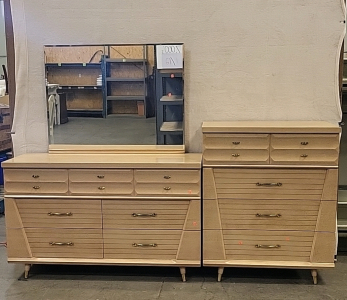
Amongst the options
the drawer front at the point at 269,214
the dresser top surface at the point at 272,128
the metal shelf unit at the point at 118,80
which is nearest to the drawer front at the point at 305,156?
the dresser top surface at the point at 272,128

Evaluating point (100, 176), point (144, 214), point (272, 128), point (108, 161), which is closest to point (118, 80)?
point (108, 161)

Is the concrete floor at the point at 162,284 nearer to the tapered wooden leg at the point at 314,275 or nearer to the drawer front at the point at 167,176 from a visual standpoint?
the tapered wooden leg at the point at 314,275

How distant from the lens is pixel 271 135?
3.11 meters

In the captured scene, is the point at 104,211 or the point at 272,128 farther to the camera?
the point at 104,211

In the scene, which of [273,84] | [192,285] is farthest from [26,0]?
[192,285]

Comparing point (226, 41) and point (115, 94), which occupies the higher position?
point (226, 41)

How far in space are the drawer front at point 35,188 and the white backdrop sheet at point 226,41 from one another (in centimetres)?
85

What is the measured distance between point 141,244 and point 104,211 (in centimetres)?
34

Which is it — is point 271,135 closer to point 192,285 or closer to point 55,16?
point 192,285

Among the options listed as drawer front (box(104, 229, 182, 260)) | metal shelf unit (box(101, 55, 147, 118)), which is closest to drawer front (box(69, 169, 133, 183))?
drawer front (box(104, 229, 182, 260))

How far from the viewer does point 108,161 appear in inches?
128

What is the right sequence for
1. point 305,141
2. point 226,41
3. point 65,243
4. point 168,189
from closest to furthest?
1. point 305,141
2. point 168,189
3. point 65,243
4. point 226,41

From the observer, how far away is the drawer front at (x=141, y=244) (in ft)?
10.6

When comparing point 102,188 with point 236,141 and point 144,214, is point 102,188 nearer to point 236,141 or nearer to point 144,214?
point 144,214
